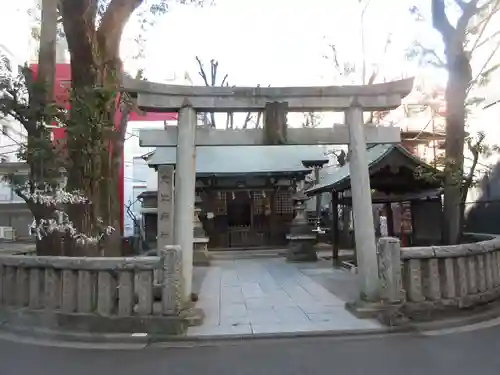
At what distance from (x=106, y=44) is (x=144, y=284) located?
17.5ft

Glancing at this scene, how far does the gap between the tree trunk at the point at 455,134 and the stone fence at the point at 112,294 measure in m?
5.98

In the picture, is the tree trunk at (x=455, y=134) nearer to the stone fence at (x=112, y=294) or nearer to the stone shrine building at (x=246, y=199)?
the stone fence at (x=112, y=294)

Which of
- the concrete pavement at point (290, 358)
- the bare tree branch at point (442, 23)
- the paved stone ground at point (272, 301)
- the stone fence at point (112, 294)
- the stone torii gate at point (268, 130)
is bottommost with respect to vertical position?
the concrete pavement at point (290, 358)

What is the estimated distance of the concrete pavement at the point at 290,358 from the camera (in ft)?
16.2

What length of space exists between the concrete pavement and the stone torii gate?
62.6 inches

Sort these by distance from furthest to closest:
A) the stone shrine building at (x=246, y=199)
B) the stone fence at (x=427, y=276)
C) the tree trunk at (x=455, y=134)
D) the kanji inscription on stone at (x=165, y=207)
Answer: the stone shrine building at (x=246, y=199) → the kanji inscription on stone at (x=165, y=207) → the tree trunk at (x=455, y=134) → the stone fence at (x=427, y=276)

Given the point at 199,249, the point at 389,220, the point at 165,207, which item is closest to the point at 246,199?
the point at 199,249

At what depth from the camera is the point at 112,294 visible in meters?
6.32

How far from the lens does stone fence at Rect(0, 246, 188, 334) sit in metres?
6.24

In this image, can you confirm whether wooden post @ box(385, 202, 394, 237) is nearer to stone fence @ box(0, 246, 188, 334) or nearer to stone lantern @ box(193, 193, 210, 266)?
stone lantern @ box(193, 193, 210, 266)

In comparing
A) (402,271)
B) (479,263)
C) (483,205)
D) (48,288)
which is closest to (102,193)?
(48,288)

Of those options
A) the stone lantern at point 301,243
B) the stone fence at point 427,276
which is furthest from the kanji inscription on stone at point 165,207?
the stone lantern at point 301,243

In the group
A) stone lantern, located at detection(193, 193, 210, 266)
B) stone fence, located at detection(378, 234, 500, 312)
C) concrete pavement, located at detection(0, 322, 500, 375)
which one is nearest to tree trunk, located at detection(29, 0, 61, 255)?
concrete pavement, located at detection(0, 322, 500, 375)

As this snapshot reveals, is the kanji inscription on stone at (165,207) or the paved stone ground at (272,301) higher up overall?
the kanji inscription on stone at (165,207)
